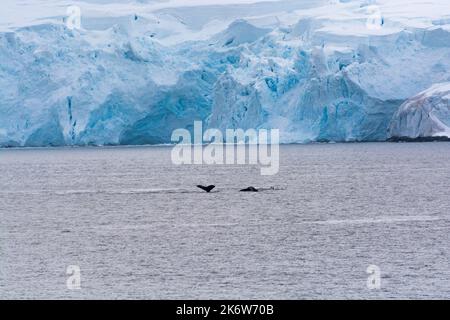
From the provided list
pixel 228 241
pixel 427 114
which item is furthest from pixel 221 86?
pixel 228 241

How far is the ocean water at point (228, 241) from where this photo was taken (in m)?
21.6

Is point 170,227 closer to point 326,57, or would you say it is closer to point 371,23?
point 326,57

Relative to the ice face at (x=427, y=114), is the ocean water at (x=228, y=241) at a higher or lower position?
lower

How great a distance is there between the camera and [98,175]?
238 feet

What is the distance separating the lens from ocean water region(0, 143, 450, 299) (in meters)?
21.6

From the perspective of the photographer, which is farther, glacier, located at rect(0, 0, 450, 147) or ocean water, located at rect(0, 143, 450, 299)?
glacier, located at rect(0, 0, 450, 147)

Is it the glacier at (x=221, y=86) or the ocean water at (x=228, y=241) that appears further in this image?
the glacier at (x=221, y=86)

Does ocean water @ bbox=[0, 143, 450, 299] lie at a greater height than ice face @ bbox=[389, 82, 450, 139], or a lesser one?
lesser

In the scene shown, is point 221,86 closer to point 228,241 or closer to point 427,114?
point 427,114

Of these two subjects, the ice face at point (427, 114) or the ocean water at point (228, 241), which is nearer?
the ocean water at point (228, 241)

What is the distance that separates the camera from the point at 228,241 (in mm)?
29781

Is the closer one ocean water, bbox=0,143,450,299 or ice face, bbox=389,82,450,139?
ocean water, bbox=0,143,450,299

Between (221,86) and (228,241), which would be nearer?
(228,241)
